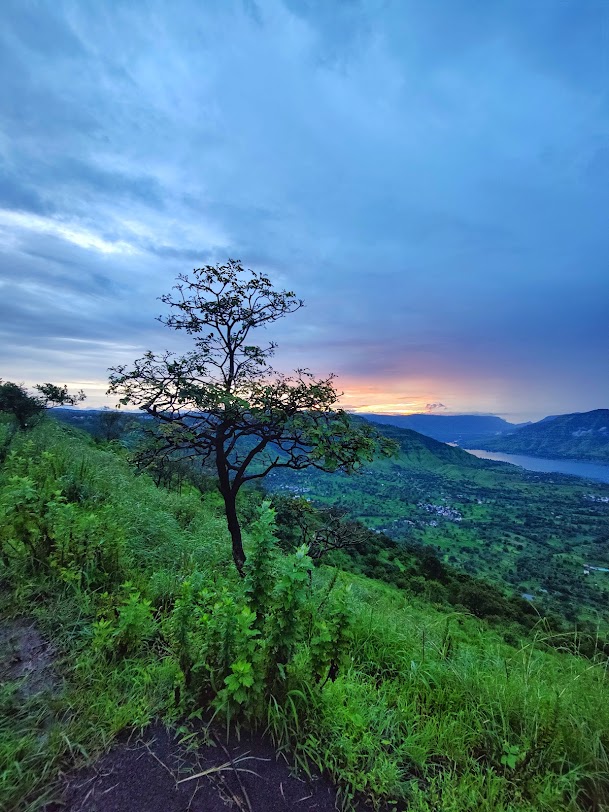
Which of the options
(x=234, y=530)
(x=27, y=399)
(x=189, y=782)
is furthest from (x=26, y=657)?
(x=27, y=399)

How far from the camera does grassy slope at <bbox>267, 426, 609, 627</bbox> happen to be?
180 ft

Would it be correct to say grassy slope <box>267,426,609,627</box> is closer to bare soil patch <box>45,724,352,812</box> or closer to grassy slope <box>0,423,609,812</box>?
grassy slope <box>0,423,609,812</box>

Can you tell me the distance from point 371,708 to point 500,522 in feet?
391

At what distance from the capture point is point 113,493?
6.63 meters

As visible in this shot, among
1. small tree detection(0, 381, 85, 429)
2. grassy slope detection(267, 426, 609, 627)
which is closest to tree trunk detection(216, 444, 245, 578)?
grassy slope detection(267, 426, 609, 627)

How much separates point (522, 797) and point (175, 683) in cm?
249

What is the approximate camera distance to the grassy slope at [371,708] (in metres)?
2.36

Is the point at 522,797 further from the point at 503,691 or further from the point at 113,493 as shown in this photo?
the point at 113,493

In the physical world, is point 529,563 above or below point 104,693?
below

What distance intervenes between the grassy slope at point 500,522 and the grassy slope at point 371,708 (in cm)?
195

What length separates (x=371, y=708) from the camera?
9.61ft

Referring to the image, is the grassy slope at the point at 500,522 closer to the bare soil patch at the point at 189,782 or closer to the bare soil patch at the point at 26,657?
the bare soil patch at the point at 189,782

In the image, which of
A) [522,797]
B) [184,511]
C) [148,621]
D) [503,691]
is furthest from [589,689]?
[184,511]

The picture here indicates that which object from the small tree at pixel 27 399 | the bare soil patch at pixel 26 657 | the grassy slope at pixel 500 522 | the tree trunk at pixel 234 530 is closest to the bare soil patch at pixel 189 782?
the bare soil patch at pixel 26 657
